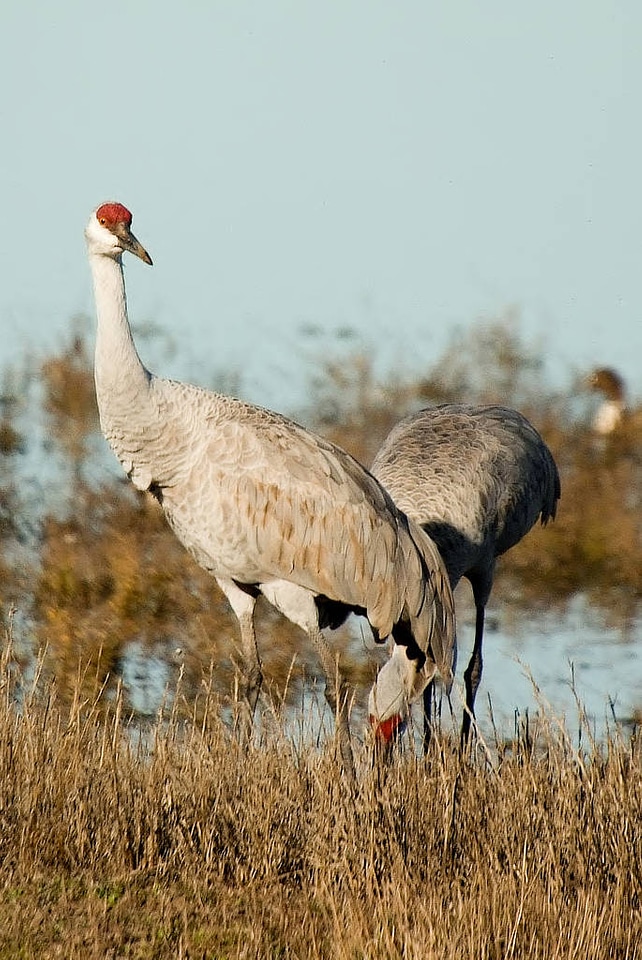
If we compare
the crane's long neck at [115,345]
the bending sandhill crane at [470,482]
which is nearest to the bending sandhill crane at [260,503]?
the crane's long neck at [115,345]

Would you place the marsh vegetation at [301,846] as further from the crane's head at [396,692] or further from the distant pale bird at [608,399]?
the distant pale bird at [608,399]

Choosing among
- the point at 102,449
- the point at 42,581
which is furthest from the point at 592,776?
the point at 102,449

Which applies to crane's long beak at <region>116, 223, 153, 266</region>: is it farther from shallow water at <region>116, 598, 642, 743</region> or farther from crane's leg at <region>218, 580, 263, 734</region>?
shallow water at <region>116, 598, 642, 743</region>

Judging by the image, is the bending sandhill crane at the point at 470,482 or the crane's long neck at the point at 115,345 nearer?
the crane's long neck at the point at 115,345

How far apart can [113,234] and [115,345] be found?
1.07ft

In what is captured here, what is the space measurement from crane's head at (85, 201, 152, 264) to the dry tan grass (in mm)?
1390

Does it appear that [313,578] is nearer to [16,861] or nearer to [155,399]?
[155,399]

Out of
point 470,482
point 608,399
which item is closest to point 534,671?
point 470,482

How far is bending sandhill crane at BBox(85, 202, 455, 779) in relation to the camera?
17.0ft

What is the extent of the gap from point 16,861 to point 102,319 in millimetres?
1768

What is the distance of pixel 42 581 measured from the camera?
27.1 feet

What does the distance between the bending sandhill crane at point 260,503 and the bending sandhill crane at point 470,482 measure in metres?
0.46

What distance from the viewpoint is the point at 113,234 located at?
202 inches

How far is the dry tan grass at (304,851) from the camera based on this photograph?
3.67 metres
